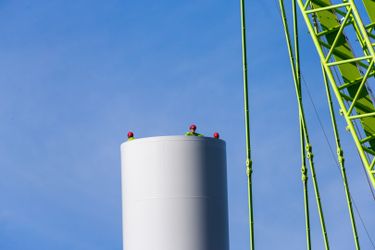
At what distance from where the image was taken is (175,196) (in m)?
22.4

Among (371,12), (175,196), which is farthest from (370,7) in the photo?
(175,196)

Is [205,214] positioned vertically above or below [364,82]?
below

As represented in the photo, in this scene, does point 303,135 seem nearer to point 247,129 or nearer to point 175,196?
point 247,129

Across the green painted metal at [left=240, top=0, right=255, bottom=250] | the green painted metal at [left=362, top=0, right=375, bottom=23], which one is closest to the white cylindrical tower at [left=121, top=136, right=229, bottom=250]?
the green painted metal at [left=240, top=0, right=255, bottom=250]

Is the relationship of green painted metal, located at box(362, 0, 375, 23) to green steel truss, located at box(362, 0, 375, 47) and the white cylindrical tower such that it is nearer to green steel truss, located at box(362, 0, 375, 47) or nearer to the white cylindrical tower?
green steel truss, located at box(362, 0, 375, 47)

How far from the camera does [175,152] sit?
22.5 metres

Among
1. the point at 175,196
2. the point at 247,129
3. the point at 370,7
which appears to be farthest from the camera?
the point at 370,7

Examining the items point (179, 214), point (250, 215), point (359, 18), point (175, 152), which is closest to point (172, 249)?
point (179, 214)

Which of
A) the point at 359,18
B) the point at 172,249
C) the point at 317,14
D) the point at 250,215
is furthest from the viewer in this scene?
the point at 317,14

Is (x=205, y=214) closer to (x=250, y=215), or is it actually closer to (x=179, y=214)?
(x=179, y=214)

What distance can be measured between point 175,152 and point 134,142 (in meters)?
1.27

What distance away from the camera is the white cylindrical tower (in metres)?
22.3

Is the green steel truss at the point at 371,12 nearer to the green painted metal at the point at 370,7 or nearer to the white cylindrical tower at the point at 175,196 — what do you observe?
the green painted metal at the point at 370,7

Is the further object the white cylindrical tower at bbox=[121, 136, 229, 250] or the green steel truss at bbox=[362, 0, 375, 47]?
the green steel truss at bbox=[362, 0, 375, 47]
